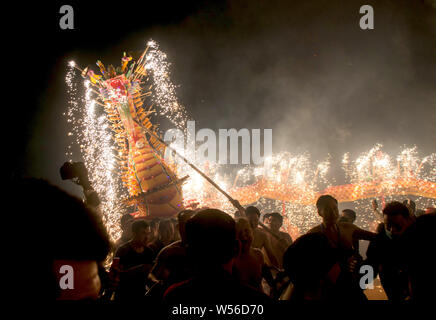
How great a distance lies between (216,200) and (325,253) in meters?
20.6

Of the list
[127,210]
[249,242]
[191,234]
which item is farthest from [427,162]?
[191,234]

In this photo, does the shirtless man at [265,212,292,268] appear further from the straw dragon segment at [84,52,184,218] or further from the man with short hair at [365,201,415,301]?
the straw dragon segment at [84,52,184,218]

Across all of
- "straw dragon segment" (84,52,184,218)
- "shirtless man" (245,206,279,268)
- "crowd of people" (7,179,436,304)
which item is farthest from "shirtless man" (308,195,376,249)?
"straw dragon segment" (84,52,184,218)

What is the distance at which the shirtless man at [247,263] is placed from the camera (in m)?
3.29

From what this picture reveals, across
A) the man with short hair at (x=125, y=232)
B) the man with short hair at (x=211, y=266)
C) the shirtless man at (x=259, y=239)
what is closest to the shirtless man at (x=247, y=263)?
the shirtless man at (x=259, y=239)

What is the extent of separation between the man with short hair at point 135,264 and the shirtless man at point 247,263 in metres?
1.36

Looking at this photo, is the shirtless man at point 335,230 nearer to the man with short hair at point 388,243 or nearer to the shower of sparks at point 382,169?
the man with short hair at point 388,243

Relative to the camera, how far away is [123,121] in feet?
37.1

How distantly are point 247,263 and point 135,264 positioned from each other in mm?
1788

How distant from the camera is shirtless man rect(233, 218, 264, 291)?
3288mm

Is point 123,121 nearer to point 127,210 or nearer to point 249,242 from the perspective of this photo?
point 127,210
